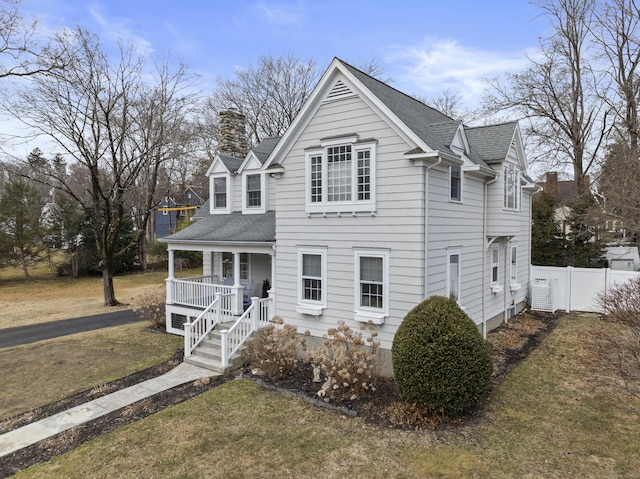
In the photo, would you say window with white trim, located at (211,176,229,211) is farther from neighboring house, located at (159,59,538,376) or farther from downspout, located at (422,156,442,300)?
downspout, located at (422,156,442,300)

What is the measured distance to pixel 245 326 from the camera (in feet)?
37.7

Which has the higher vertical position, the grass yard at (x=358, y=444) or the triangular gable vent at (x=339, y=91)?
the triangular gable vent at (x=339, y=91)

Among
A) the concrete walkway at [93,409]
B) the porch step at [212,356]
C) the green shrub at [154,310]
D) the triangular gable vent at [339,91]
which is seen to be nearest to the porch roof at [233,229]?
the green shrub at [154,310]

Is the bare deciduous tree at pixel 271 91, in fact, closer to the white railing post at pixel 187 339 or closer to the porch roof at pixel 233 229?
the porch roof at pixel 233 229

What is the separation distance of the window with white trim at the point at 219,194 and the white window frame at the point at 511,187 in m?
10.7

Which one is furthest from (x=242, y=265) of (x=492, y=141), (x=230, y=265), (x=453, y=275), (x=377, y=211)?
(x=492, y=141)

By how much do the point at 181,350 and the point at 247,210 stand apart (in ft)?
19.1

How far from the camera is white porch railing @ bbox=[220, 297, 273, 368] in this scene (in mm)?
10438

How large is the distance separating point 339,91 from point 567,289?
45.1ft

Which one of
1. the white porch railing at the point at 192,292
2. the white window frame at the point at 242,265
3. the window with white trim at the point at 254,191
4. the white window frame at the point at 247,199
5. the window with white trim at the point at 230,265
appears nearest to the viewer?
the white porch railing at the point at 192,292

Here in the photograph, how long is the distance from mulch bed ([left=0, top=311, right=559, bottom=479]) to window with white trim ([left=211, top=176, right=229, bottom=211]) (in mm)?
6822

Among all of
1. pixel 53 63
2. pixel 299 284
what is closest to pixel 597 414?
pixel 299 284

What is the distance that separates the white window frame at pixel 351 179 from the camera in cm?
966

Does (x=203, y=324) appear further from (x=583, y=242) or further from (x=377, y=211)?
(x=583, y=242)
